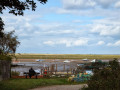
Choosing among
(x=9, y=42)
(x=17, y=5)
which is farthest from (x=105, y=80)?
(x=9, y=42)

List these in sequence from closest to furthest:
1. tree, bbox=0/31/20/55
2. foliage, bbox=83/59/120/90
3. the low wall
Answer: foliage, bbox=83/59/120/90 < the low wall < tree, bbox=0/31/20/55

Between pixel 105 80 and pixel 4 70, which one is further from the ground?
pixel 4 70

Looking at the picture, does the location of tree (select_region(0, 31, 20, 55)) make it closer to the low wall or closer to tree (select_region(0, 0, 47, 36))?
the low wall

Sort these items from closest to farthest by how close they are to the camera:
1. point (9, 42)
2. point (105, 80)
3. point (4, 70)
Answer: point (105, 80), point (4, 70), point (9, 42)

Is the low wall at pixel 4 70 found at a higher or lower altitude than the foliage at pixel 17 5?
lower

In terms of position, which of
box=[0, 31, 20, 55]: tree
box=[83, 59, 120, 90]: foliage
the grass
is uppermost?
box=[0, 31, 20, 55]: tree

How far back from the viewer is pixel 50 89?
19.6 metres

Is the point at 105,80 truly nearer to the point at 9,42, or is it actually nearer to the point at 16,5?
the point at 16,5

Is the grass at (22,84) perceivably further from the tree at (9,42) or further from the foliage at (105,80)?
the tree at (9,42)

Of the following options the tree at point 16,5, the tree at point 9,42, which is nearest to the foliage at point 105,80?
the tree at point 16,5

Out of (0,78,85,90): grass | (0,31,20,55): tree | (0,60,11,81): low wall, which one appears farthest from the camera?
(0,31,20,55): tree

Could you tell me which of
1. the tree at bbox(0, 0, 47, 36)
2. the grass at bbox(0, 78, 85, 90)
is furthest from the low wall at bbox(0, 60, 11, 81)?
the tree at bbox(0, 0, 47, 36)

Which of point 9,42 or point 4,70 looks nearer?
point 4,70

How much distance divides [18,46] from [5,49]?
2.90 metres
